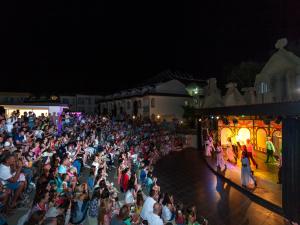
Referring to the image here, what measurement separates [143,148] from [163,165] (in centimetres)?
212

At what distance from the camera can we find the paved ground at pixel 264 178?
1031cm

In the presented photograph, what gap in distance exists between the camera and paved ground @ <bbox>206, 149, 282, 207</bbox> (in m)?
10.3

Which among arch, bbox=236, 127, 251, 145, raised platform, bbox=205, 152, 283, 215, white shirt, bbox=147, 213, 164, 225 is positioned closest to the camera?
white shirt, bbox=147, 213, 164, 225

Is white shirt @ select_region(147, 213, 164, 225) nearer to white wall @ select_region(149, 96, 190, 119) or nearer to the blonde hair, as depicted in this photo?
the blonde hair

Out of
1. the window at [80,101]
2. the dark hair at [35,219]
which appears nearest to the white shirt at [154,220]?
the dark hair at [35,219]

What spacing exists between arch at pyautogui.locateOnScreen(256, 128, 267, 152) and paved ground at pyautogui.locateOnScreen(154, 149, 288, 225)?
6530 millimetres

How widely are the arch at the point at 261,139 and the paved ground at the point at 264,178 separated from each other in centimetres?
232

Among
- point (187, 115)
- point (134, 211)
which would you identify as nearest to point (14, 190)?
point (134, 211)

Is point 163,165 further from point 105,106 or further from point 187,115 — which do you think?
point 105,106

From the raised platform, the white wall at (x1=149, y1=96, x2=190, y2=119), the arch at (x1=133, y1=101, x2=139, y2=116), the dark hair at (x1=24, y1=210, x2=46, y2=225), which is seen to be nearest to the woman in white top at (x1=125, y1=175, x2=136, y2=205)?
the dark hair at (x1=24, y1=210, x2=46, y2=225)

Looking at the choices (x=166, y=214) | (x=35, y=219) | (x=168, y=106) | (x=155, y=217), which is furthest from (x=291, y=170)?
(x=168, y=106)

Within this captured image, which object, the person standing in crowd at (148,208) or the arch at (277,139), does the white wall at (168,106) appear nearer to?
the arch at (277,139)

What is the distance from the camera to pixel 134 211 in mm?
7328

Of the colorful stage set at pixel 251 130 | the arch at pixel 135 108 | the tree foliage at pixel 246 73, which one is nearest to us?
the colorful stage set at pixel 251 130
